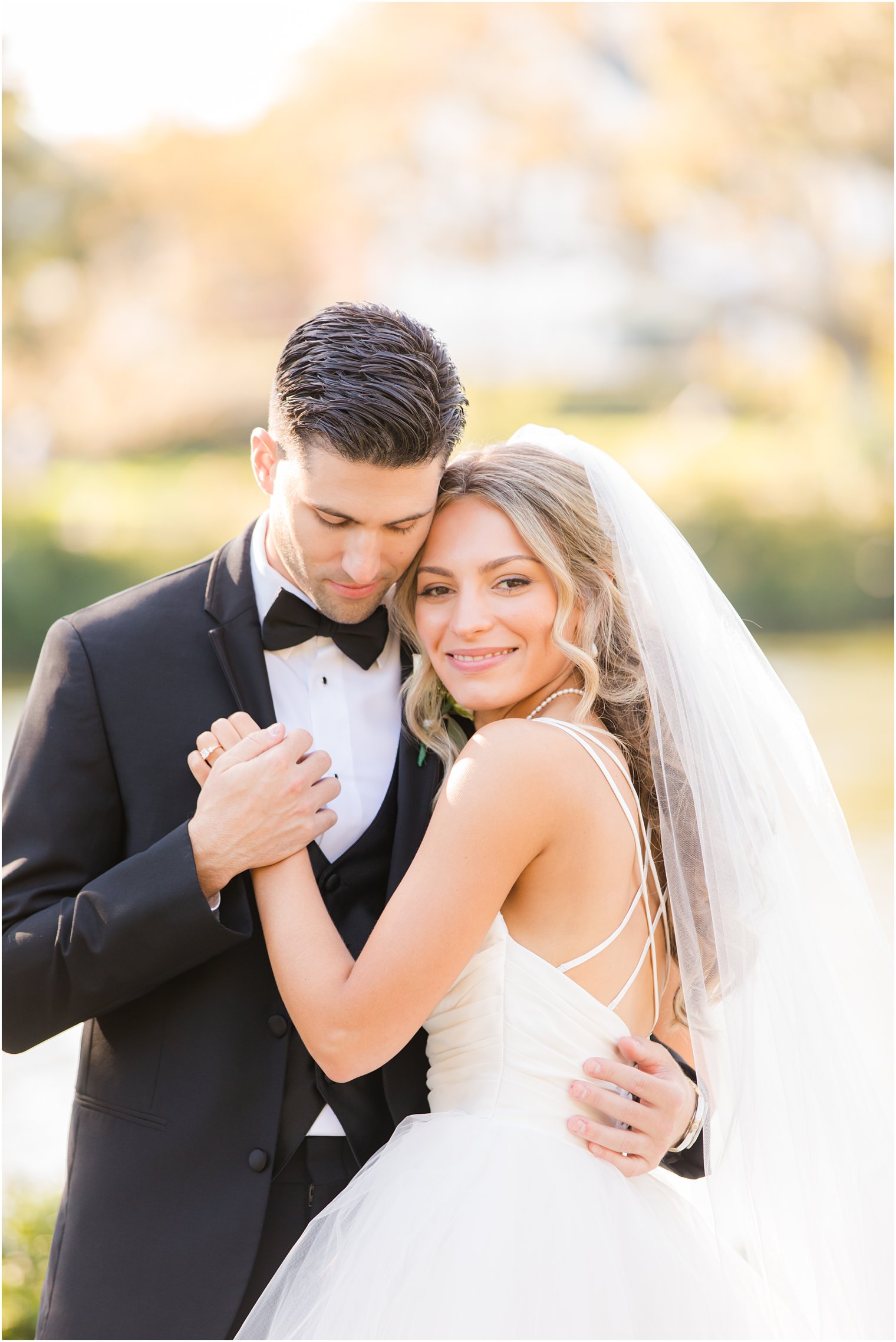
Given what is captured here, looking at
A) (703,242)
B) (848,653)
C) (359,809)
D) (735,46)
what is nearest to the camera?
(359,809)

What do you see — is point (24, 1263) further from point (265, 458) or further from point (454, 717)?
point (265, 458)

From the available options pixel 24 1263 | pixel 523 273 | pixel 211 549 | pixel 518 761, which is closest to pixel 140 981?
pixel 518 761

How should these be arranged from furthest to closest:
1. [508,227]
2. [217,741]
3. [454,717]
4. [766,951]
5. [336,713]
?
[508,227], [454,717], [336,713], [766,951], [217,741]

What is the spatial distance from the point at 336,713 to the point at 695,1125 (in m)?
1.02

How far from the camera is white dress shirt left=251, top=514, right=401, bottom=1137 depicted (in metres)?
2.19

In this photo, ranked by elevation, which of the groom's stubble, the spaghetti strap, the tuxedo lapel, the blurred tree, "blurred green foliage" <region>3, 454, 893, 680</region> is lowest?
the spaghetti strap

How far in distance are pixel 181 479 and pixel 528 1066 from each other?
12.1 m

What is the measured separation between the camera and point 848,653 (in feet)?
42.2

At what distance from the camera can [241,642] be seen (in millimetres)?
2129

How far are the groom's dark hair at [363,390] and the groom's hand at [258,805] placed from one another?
537 mm

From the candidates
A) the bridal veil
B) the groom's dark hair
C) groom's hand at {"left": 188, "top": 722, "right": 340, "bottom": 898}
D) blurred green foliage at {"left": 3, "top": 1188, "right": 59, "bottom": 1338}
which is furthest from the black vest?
blurred green foliage at {"left": 3, "top": 1188, "right": 59, "bottom": 1338}

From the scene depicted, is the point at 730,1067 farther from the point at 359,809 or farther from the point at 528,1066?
the point at 359,809

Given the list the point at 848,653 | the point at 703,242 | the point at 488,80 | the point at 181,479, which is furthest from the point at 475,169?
the point at 848,653

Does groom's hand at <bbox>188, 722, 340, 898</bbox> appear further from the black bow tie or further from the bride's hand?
the black bow tie
